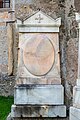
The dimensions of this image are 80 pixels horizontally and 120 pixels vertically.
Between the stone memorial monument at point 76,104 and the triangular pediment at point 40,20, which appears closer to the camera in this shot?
the stone memorial monument at point 76,104

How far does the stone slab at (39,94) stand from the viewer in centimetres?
534

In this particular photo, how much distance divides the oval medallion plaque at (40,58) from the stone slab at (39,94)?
0.66ft

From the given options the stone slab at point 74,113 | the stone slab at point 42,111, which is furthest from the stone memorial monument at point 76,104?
the stone slab at point 42,111

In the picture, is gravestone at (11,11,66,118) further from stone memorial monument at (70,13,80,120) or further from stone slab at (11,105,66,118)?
stone memorial monument at (70,13,80,120)

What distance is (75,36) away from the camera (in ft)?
17.0

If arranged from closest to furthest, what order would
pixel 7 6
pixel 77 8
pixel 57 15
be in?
pixel 77 8 < pixel 57 15 < pixel 7 6

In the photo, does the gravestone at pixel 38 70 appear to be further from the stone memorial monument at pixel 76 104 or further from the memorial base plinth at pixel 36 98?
the stone memorial monument at pixel 76 104

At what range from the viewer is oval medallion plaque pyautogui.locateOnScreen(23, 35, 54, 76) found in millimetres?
5383

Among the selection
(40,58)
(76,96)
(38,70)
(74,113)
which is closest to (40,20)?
(40,58)

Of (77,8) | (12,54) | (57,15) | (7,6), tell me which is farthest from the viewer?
(7,6)

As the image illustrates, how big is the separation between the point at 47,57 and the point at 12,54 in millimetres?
949

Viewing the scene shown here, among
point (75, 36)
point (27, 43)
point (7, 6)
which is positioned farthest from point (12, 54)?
point (7, 6)

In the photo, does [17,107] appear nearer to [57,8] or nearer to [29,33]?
[29,33]

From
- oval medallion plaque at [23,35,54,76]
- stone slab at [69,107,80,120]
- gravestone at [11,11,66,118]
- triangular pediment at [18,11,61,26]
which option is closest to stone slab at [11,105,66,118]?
gravestone at [11,11,66,118]
